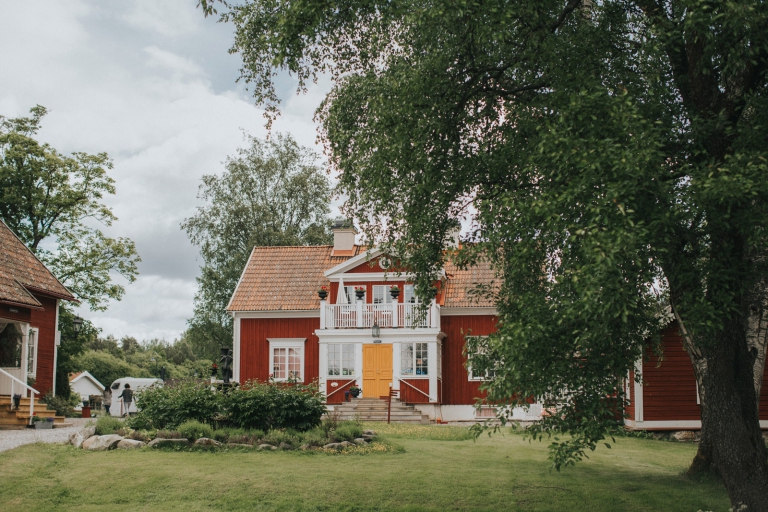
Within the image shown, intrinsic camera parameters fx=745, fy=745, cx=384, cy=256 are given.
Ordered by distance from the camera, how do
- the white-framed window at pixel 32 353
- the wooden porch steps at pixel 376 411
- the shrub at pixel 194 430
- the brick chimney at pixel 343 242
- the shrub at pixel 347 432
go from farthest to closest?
1. the brick chimney at pixel 343 242
2. the wooden porch steps at pixel 376 411
3. the white-framed window at pixel 32 353
4. the shrub at pixel 347 432
5. the shrub at pixel 194 430

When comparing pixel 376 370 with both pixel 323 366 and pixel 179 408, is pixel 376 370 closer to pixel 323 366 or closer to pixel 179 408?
pixel 323 366

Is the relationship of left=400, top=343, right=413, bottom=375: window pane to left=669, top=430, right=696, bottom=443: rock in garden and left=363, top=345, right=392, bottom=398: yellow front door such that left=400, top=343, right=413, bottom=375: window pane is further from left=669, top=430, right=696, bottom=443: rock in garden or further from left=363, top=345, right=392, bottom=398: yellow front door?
left=669, top=430, right=696, bottom=443: rock in garden

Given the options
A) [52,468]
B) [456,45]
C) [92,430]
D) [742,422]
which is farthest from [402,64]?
[92,430]

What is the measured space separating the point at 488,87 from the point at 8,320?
16462 mm

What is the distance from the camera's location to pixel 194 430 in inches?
533

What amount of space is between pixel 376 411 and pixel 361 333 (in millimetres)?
3018

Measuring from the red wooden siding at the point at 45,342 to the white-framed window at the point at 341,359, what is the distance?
9.24 meters

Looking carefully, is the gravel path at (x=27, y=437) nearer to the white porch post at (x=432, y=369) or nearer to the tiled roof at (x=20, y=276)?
the tiled roof at (x=20, y=276)

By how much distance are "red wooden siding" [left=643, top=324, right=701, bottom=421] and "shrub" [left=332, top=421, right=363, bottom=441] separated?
367 inches

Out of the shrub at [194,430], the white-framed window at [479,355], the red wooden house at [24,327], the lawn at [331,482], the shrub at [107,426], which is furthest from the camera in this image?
the red wooden house at [24,327]

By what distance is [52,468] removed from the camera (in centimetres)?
1159

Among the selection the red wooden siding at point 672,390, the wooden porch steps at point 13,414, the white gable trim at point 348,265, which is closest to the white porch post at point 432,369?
the white gable trim at point 348,265

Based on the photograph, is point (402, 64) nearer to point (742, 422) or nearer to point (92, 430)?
point (742, 422)

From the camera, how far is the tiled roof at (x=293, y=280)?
2722 centimetres
